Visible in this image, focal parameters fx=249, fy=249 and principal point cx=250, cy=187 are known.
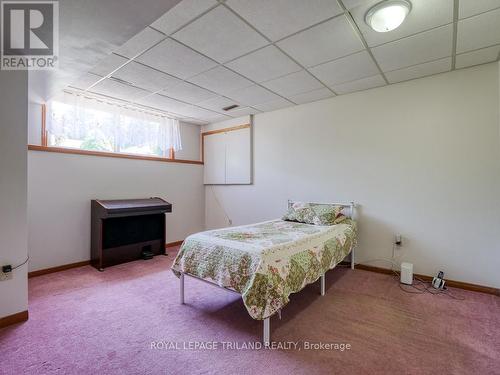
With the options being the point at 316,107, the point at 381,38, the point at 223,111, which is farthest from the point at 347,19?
the point at 223,111

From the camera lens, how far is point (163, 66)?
9.01 feet

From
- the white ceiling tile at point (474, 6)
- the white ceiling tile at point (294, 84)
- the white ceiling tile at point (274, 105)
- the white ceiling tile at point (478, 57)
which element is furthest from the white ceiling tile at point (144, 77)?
the white ceiling tile at point (478, 57)

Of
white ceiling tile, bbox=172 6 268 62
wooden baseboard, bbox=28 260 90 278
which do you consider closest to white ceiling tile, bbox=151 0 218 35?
white ceiling tile, bbox=172 6 268 62

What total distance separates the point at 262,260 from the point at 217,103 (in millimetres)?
2900

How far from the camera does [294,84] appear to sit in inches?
128

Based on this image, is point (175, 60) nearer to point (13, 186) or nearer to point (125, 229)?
point (13, 186)

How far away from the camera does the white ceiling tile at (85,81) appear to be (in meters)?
2.95

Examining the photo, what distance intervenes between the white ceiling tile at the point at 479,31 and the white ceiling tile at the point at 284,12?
1120mm

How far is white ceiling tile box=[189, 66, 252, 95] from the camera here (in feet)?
9.57

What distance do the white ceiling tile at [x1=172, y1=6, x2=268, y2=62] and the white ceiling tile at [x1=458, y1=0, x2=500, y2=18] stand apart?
151cm

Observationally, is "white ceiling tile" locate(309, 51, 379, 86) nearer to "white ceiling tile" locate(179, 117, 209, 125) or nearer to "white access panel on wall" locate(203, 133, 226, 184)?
"white access panel on wall" locate(203, 133, 226, 184)

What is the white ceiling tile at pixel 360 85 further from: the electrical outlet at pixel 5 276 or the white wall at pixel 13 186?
the electrical outlet at pixel 5 276

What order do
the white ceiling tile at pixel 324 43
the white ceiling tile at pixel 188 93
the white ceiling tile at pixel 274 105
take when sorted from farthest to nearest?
the white ceiling tile at pixel 274 105, the white ceiling tile at pixel 188 93, the white ceiling tile at pixel 324 43

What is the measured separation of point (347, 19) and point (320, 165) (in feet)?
6.95
